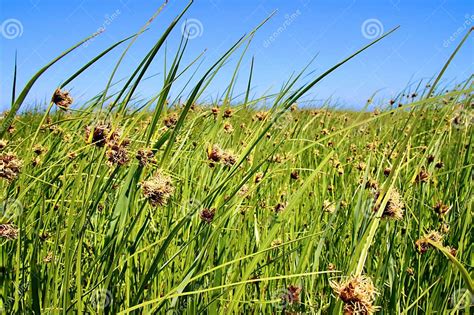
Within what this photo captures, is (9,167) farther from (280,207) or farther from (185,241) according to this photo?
(280,207)

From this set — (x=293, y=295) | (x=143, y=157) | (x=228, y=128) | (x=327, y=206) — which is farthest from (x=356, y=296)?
(x=228, y=128)

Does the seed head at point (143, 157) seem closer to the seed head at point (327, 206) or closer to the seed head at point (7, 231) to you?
the seed head at point (7, 231)

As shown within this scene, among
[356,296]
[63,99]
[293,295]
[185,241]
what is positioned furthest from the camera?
[185,241]

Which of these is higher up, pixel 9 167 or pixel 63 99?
pixel 63 99

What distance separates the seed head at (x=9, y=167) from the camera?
1053 millimetres

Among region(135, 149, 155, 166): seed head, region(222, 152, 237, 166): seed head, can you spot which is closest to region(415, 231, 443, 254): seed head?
region(222, 152, 237, 166): seed head

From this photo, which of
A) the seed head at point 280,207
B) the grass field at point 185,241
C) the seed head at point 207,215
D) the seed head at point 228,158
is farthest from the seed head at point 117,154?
the seed head at point 280,207

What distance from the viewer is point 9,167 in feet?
3.51

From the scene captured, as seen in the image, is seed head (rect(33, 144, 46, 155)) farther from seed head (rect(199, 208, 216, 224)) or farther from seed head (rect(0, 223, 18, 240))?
seed head (rect(199, 208, 216, 224))

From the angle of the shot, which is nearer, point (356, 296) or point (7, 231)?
point (356, 296)

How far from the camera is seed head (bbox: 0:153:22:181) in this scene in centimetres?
105

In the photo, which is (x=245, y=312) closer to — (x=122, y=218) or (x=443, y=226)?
(x=122, y=218)

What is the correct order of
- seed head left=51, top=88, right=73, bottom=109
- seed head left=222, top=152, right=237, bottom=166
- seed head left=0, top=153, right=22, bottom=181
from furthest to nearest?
seed head left=222, top=152, right=237, bottom=166 → seed head left=51, top=88, right=73, bottom=109 → seed head left=0, top=153, right=22, bottom=181

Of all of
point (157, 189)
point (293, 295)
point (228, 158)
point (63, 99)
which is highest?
point (63, 99)
